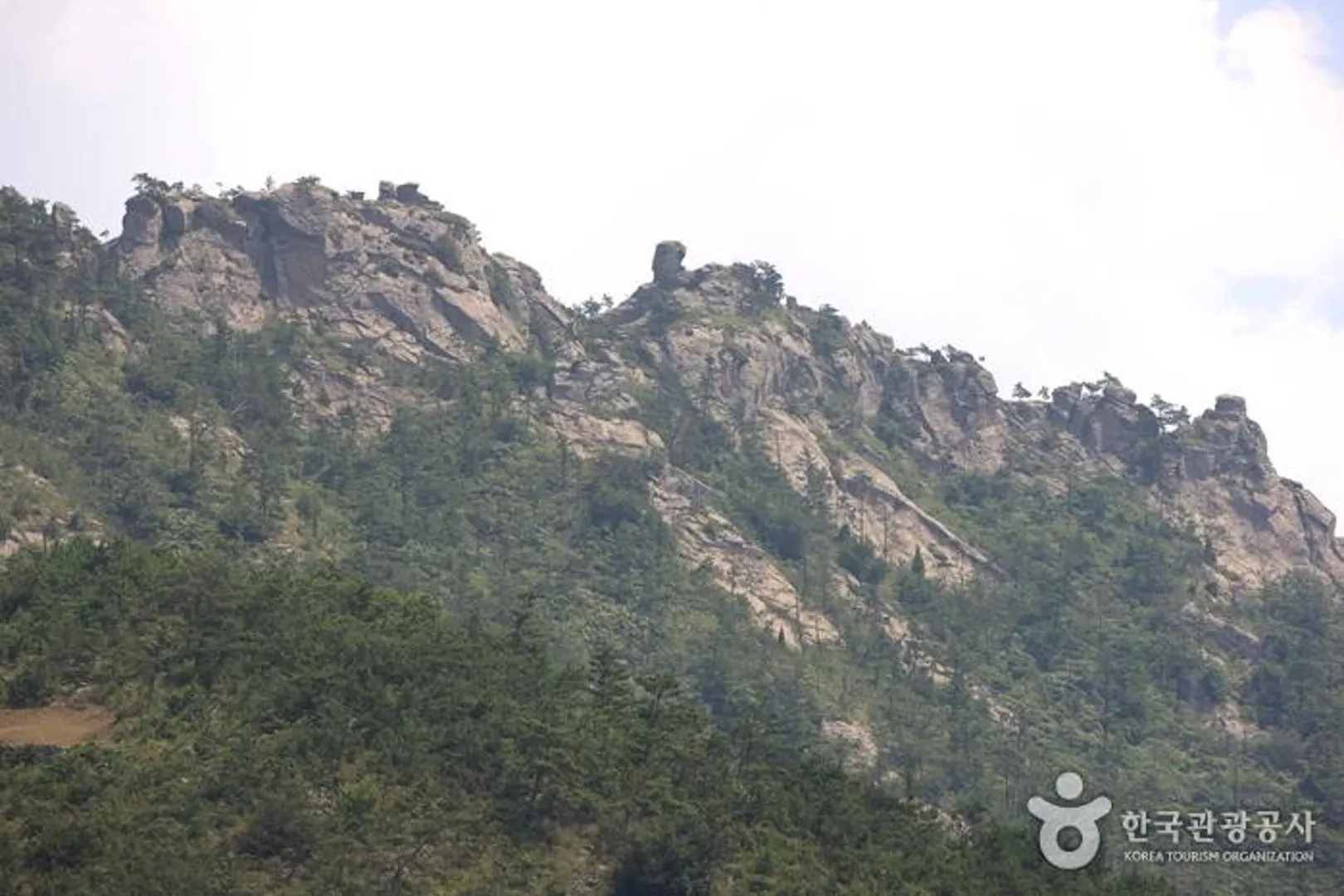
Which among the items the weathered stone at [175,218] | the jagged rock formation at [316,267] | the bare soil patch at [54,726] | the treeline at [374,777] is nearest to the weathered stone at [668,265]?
the jagged rock formation at [316,267]

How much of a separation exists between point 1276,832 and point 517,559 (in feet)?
171

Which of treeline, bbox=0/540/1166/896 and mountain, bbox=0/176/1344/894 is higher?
Result: mountain, bbox=0/176/1344/894

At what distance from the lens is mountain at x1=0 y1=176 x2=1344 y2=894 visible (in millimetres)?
114125

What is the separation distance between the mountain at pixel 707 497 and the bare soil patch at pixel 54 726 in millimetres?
11151

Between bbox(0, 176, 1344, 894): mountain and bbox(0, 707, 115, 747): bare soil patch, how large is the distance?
11.2 metres

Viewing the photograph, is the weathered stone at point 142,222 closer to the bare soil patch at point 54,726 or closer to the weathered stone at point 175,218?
the weathered stone at point 175,218

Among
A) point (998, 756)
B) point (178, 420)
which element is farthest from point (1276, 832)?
point (178, 420)

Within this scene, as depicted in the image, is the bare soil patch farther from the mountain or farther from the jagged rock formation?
the jagged rock formation

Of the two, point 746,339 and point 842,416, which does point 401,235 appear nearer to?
point 746,339

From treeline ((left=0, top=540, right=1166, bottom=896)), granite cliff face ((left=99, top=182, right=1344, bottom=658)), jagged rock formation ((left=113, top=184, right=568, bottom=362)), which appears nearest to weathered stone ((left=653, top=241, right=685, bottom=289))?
granite cliff face ((left=99, top=182, right=1344, bottom=658))

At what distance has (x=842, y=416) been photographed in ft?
538

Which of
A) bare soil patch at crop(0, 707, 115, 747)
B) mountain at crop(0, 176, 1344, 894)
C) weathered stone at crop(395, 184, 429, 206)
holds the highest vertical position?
weathered stone at crop(395, 184, 429, 206)

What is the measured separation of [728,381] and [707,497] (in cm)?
1992

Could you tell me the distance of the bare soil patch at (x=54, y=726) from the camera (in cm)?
6159
